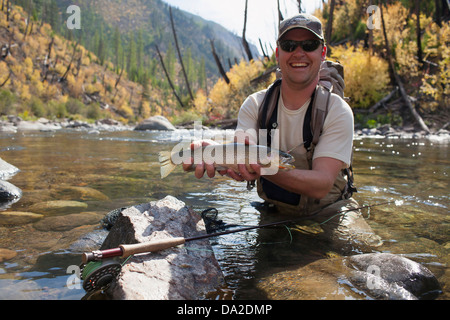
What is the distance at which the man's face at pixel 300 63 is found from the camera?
3.40 meters

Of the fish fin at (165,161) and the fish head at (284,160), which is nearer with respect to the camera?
the fish head at (284,160)

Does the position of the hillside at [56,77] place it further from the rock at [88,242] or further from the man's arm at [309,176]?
the man's arm at [309,176]

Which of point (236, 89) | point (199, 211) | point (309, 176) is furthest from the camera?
point (236, 89)

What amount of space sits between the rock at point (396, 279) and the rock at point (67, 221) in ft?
9.11

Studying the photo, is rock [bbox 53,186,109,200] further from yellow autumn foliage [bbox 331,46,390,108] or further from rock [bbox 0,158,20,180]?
yellow autumn foliage [bbox 331,46,390,108]

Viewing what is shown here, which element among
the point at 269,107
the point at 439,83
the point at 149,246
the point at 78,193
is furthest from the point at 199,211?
the point at 439,83

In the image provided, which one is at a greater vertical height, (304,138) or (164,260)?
(304,138)

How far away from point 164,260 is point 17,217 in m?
2.39

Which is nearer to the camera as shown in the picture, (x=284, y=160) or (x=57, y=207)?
(x=284, y=160)

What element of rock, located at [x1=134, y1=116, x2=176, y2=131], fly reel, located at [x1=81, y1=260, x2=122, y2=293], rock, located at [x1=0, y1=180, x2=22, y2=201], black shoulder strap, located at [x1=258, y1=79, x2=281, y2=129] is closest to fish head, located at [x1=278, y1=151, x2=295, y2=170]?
black shoulder strap, located at [x1=258, y1=79, x2=281, y2=129]

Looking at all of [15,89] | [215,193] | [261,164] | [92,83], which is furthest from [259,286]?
[92,83]

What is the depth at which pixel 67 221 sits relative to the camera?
12.7 ft

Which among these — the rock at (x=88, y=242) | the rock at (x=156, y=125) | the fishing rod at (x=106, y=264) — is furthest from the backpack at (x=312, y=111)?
the rock at (x=156, y=125)

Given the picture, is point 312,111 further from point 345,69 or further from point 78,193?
point 345,69
